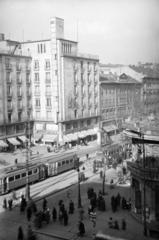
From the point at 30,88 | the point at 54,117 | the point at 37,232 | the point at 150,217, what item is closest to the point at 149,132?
the point at 150,217

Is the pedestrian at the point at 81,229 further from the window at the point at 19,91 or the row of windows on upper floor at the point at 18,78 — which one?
the window at the point at 19,91

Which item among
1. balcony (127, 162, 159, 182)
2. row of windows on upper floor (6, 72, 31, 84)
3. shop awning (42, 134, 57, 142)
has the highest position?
row of windows on upper floor (6, 72, 31, 84)

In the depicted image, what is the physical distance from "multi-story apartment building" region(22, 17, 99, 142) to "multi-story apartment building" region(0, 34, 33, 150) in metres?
1.57

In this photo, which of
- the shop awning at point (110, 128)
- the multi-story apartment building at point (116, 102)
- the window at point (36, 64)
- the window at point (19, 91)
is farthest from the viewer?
the multi-story apartment building at point (116, 102)

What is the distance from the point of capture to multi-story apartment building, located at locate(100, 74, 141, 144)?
203 feet

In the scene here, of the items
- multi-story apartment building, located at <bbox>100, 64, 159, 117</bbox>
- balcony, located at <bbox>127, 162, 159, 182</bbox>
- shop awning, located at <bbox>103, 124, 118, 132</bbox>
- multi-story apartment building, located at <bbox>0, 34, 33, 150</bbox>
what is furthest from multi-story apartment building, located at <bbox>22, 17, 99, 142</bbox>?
balcony, located at <bbox>127, 162, 159, 182</bbox>

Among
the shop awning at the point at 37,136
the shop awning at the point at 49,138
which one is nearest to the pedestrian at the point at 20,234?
the shop awning at the point at 49,138

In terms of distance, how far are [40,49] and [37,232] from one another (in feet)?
121

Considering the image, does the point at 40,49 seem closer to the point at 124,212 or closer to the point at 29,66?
the point at 29,66

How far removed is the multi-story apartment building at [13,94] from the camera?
47594 mm

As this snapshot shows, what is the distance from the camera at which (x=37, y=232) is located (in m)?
20.3

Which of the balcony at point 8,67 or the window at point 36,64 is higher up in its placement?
the window at point 36,64

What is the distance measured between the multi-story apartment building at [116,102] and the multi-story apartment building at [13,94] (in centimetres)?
1499

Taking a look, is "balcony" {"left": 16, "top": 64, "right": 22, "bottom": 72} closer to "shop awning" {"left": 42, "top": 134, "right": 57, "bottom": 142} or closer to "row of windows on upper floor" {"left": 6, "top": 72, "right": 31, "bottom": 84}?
"row of windows on upper floor" {"left": 6, "top": 72, "right": 31, "bottom": 84}
